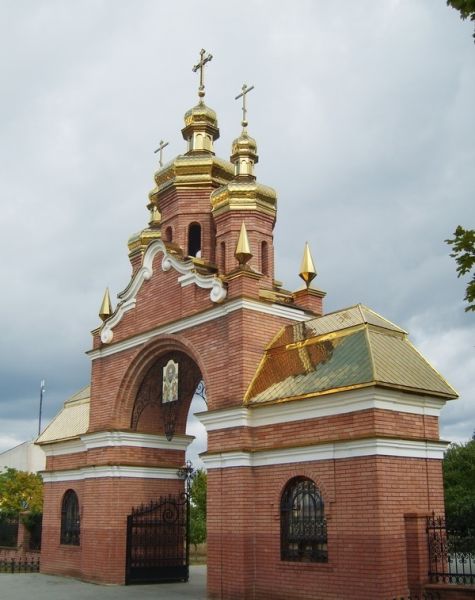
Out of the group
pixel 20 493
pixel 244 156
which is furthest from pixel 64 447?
pixel 20 493

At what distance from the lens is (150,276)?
58.9 ft

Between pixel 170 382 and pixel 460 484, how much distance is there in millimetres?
14672

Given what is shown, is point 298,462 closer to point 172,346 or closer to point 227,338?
point 227,338

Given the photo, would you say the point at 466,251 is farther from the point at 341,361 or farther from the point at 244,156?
the point at 244,156

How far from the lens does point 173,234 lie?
1947 cm

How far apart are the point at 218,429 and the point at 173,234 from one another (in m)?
6.43

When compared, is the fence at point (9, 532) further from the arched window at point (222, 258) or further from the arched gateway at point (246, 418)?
the arched window at point (222, 258)

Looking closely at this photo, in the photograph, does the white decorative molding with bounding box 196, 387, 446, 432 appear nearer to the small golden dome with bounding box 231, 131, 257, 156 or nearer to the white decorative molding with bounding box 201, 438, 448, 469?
the white decorative molding with bounding box 201, 438, 448, 469

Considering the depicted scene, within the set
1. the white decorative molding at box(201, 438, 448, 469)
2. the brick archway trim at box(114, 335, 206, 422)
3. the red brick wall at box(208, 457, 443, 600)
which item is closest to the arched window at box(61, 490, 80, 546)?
the brick archway trim at box(114, 335, 206, 422)

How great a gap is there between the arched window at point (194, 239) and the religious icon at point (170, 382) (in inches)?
141

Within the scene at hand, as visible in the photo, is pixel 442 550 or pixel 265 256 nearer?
pixel 442 550

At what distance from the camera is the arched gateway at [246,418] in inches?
485

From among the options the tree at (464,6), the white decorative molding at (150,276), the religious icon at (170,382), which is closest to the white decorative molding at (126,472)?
the religious icon at (170,382)

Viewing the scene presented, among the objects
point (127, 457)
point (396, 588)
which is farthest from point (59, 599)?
point (396, 588)
